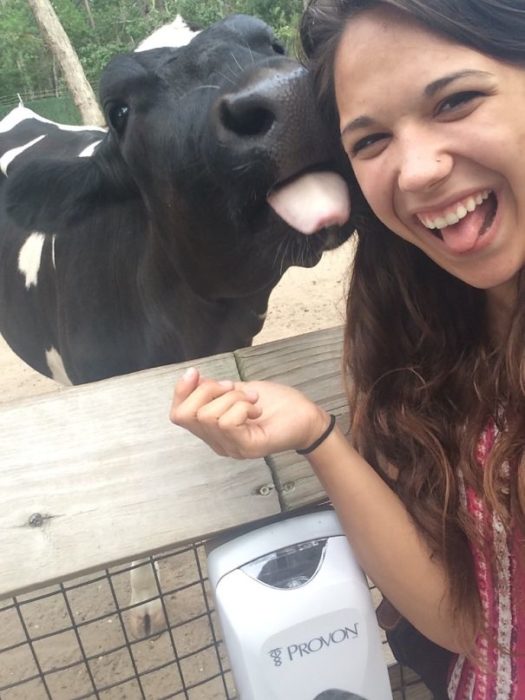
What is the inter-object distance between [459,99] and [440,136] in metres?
0.05

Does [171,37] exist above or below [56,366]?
above

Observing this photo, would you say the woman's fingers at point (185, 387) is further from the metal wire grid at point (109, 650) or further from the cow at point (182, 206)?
the metal wire grid at point (109, 650)

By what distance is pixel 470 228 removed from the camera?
34.8 inches

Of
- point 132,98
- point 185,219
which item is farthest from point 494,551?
point 132,98

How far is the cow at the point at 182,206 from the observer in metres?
1.27

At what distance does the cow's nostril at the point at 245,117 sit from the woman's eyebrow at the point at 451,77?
47 cm

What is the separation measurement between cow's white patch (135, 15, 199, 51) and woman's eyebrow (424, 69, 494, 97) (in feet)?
3.73

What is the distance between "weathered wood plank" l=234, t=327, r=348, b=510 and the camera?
37.4 inches

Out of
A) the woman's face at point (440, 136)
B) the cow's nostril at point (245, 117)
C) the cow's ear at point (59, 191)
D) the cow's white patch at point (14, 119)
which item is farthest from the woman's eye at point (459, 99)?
the cow's white patch at point (14, 119)

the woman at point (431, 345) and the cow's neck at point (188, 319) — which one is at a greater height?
the woman at point (431, 345)

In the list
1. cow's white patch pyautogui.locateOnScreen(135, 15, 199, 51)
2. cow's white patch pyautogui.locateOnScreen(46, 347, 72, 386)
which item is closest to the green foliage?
cow's white patch pyautogui.locateOnScreen(46, 347, 72, 386)

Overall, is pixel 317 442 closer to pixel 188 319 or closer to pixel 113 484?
pixel 113 484

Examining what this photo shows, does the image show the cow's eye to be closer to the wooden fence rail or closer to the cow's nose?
the cow's nose

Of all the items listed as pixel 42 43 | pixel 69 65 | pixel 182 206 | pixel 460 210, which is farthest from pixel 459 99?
pixel 42 43
